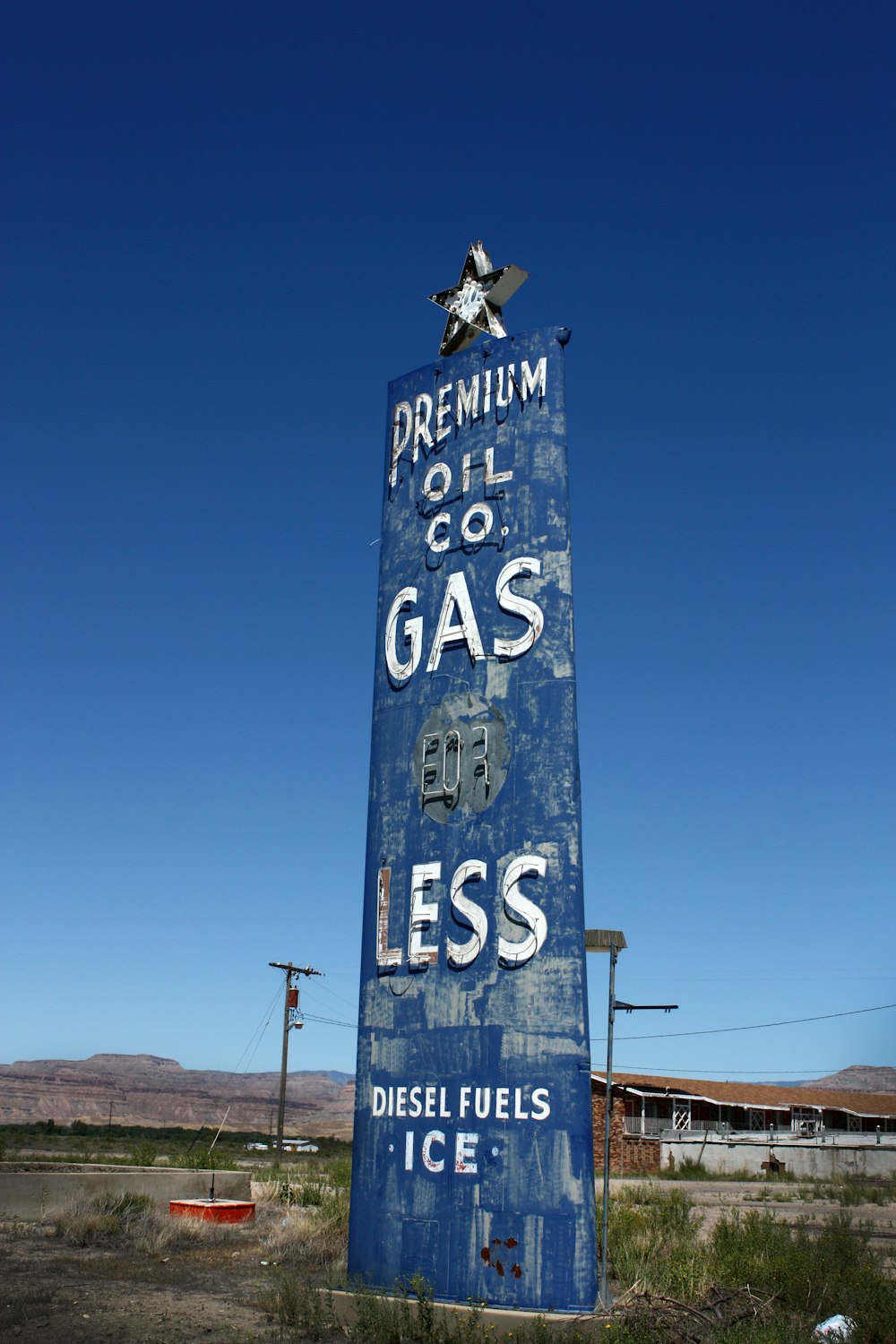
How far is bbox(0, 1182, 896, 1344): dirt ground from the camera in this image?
10578 mm

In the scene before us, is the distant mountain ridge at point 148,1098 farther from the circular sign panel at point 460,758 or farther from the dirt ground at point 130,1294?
the circular sign panel at point 460,758

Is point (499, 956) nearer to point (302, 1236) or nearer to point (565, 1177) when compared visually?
point (565, 1177)

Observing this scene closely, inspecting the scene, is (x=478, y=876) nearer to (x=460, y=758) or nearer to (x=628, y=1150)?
(x=460, y=758)

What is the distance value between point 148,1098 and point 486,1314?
156m


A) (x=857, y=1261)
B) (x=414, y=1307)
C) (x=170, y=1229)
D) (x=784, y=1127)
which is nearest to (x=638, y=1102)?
(x=784, y=1127)

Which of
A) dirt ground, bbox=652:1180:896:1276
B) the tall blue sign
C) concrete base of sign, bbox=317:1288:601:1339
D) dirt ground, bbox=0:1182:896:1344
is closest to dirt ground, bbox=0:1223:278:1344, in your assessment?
dirt ground, bbox=0:1182:896:1344

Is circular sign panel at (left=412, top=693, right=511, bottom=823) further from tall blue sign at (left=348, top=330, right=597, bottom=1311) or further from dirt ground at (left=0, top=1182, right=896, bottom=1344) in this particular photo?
dirt ground at (left=0, top=1182, right=896, bottom=1344)

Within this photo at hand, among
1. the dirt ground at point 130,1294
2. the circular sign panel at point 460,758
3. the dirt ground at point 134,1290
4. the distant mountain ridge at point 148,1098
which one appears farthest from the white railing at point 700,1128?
the distant mountain ridge at point 148,1098

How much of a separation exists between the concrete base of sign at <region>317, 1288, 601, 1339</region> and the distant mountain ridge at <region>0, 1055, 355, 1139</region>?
4567 inches

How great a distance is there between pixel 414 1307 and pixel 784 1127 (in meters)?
51.8

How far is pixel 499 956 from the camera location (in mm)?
10836

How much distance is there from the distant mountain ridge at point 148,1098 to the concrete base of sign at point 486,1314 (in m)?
116

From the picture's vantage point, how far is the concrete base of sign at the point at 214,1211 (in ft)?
63.1

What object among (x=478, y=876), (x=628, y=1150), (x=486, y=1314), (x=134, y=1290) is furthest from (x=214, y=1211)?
(x=628, y=1150)
